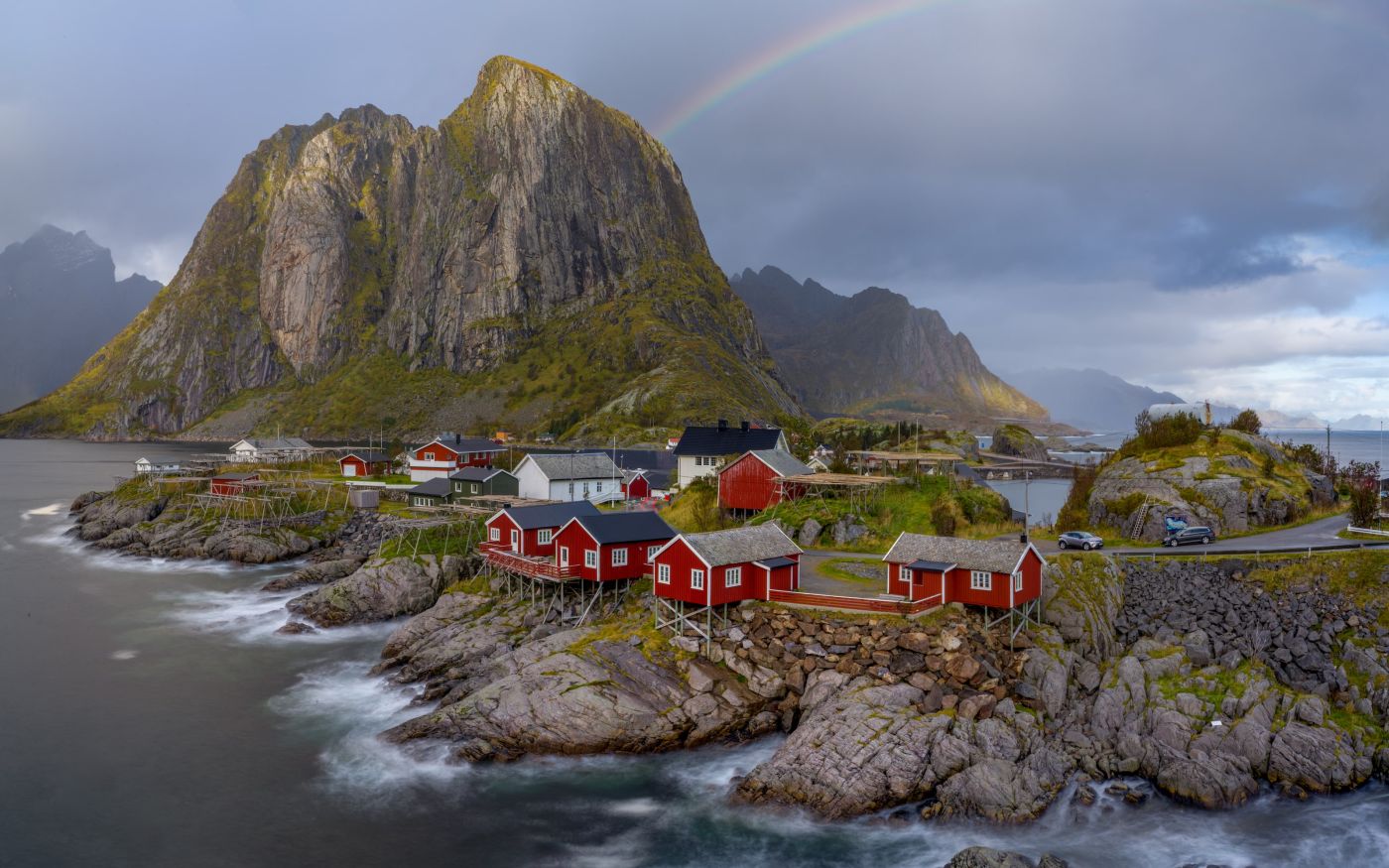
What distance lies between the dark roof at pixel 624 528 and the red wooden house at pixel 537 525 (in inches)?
124

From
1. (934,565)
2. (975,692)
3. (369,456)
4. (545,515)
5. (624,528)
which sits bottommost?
(975,692)

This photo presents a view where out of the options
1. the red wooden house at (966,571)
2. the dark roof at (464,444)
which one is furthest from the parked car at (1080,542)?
the dark roof at (464,444)

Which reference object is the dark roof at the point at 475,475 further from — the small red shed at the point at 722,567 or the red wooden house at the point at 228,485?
the small red shed at the point at 722,567

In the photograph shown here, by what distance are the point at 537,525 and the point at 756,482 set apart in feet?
60.3

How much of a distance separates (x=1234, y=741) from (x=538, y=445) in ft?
581

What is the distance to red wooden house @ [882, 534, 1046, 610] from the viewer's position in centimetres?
3841

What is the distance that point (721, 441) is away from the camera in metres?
85.4

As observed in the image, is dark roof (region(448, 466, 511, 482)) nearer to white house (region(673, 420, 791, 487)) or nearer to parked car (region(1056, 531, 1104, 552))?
white house (region(673, 420, 791, 487))

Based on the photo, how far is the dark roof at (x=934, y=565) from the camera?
1542 inches

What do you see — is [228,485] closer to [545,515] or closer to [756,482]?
[545,515]

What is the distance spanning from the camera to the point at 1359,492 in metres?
55.2

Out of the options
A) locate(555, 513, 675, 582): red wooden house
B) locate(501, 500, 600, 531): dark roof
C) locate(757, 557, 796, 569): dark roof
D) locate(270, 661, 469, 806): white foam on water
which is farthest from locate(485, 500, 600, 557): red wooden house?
locate(757, 557, 796, 569): dark roof

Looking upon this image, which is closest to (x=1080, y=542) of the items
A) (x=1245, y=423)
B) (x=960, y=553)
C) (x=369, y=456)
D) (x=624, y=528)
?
(x=960, y=553)


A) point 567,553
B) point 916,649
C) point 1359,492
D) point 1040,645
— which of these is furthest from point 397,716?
point 1359,492
